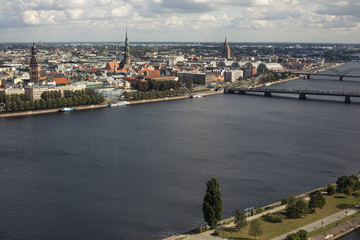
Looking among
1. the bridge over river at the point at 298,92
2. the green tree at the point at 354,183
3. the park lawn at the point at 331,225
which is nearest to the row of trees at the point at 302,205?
the park lawn at the point at 331,225

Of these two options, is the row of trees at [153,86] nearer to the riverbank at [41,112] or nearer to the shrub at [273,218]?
the riverbank at [41,112]

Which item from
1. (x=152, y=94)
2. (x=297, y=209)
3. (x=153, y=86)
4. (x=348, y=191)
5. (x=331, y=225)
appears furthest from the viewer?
(x=153, y=86)

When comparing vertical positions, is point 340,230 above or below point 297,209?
below

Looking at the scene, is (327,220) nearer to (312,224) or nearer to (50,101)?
(312,224)

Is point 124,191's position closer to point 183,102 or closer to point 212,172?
point 212,172

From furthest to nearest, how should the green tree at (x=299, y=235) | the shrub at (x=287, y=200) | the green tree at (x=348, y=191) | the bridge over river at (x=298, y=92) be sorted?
the bridge over river at (x=298, y=92), the green tree at (x=348, y=191), the shrub at (x=287, y=200), the green tree at (x=299, y=235)

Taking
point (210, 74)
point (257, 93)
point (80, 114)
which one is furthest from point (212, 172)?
point (210, 74)

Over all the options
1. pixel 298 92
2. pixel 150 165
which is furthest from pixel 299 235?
pixel 298 92
